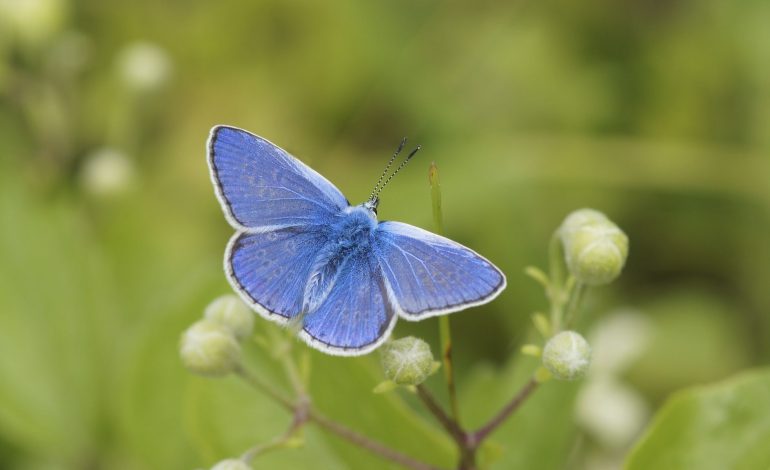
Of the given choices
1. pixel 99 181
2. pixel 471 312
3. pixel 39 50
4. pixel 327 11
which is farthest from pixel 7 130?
pixel 471 312

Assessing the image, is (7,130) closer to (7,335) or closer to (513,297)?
(7,335)

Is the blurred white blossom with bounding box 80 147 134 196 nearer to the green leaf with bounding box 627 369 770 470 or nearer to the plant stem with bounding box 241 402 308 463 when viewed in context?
the plant stem with bounding box 241 402 308 463

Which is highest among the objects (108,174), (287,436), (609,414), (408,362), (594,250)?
(594,250)

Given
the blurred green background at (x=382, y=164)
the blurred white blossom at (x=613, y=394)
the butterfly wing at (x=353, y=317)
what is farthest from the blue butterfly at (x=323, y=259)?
the blurred white blossom at (x=613, y=394)

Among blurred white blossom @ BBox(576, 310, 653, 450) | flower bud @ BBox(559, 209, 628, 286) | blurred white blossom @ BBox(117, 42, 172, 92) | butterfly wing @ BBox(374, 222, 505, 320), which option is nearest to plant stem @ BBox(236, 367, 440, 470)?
butterfly wing @ BBox(374, 222, 505, 320)

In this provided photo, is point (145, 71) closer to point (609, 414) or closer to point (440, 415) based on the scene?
point (609, 414)

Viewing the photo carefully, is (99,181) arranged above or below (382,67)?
below

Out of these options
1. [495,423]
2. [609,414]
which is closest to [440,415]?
[495,423]

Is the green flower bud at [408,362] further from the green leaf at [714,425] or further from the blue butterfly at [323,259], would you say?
the green leaf at [714,425]
